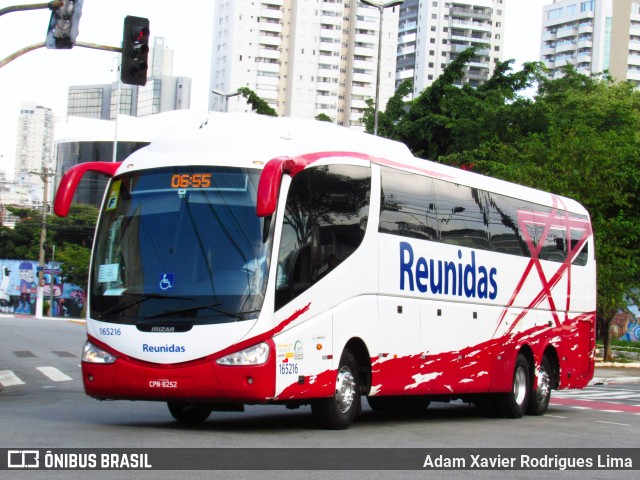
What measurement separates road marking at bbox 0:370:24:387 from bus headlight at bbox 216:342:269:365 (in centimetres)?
1169

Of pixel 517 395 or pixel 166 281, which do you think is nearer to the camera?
pixel 166 281

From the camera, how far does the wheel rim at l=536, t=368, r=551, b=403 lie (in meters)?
19.0

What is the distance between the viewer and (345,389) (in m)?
13.4

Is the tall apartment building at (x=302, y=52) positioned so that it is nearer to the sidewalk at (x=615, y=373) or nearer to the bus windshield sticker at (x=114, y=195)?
the sidewalk at (x=615, y=373)

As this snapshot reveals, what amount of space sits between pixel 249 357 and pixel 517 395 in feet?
24.0

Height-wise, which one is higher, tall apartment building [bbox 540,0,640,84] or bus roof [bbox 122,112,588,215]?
tall apartment building [bbox 540,0,640,84]

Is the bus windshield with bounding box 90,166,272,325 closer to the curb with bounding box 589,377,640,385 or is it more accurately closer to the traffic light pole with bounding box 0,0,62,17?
the traffic light pole with bounding box 0,0,62,17

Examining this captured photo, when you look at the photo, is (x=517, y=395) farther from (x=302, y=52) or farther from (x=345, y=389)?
(x=302, y=52)

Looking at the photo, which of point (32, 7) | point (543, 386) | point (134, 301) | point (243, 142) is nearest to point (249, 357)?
point (134, 301)

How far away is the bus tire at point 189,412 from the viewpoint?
46.8 ft

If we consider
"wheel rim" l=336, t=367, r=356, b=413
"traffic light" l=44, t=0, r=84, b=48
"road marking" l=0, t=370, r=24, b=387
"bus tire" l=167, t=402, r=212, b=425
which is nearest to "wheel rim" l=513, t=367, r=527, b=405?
"wheel rim" l=336, t=367, r=356, b=413

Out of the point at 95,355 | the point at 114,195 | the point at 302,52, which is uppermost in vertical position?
the point at 302,52

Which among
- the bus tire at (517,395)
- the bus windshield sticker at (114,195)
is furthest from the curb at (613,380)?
the bus windshield sticker at (114,195)

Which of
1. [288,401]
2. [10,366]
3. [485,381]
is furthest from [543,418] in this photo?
[10,366]
